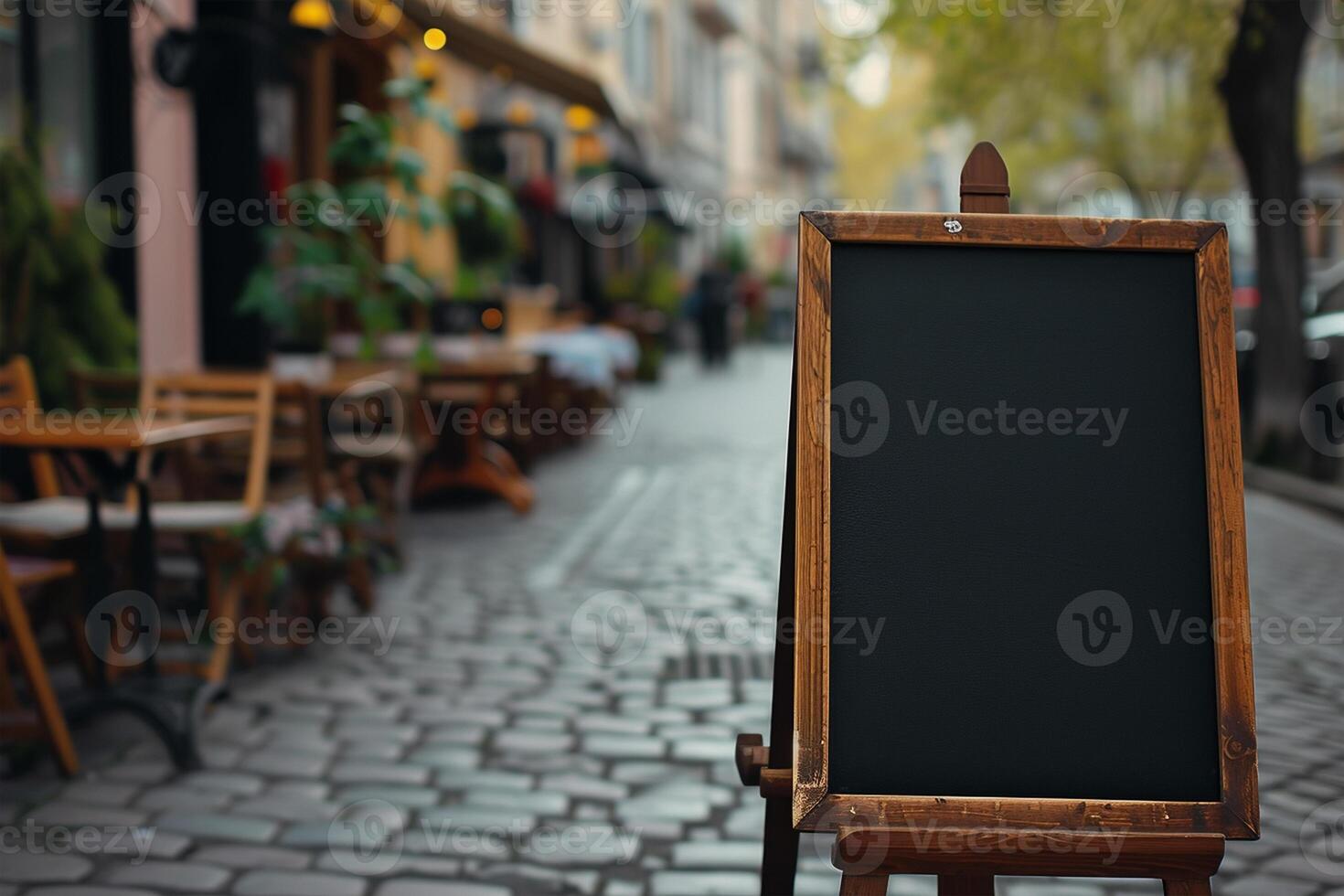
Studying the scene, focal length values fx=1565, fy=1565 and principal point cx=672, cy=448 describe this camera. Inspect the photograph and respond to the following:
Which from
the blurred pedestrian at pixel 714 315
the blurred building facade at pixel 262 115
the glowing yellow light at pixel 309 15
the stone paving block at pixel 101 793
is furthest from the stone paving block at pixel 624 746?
the blurred pedestrian at pixel 714 315

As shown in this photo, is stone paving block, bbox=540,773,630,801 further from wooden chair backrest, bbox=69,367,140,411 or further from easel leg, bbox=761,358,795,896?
wooden chair backrest, bbox=69,367,140,411

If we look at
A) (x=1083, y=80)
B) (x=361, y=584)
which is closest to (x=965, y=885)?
(x=361, y=584)

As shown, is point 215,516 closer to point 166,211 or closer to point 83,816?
point 83,816

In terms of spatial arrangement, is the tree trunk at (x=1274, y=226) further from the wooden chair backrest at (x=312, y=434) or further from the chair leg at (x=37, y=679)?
the chair leg at (x=37, y=679)

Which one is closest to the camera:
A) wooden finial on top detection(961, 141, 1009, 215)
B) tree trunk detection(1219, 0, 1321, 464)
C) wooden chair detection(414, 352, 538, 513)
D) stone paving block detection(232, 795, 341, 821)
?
wooden finial on top detection(961, 141, 1009, 215)

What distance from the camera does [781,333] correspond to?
136 feet

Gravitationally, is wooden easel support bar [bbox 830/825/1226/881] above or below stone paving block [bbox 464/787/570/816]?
above

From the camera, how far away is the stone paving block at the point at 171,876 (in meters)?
3.66

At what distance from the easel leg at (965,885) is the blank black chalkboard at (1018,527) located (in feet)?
0.56

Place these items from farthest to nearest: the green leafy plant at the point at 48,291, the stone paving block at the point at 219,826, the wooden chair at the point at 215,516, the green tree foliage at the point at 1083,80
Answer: the green tree foliage at the point at 1083,80 < the green leafy plant at the point at 48,291 < the wooden chair at the point at 215,516 < the stone paving block at the point at 219,826

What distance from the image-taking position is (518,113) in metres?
17.4

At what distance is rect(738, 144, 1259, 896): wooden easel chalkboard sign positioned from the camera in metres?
2.15

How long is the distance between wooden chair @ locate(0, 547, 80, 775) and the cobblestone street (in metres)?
0.13

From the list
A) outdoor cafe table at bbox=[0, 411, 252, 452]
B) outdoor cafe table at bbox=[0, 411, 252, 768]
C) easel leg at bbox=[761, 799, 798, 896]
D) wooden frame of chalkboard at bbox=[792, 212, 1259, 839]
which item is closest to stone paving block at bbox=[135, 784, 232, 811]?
outdoor cafe table at bbox=[0, 411, 252, 768]
